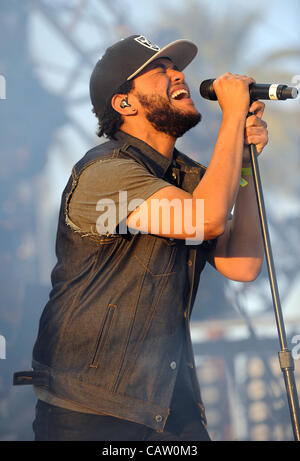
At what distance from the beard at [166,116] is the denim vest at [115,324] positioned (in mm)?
174

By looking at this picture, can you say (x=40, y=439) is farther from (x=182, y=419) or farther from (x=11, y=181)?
(x=11, y=181)

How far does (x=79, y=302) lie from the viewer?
1.49 m

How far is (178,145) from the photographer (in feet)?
14.2

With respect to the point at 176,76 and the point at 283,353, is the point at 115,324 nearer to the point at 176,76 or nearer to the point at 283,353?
the point at 283,353

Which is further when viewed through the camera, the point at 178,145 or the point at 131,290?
the point at 178,145

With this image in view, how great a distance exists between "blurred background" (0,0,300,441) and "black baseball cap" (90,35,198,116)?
1968 mm

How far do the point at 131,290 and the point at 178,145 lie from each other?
297 cm

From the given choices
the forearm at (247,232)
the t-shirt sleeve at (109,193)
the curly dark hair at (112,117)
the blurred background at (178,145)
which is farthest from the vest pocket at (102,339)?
the blurred background at (178,145)

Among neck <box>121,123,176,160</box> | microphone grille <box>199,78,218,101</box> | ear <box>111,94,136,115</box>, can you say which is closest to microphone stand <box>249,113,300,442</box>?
microphone grille <box>199,78,218,101</box>

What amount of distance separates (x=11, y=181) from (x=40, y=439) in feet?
8.21

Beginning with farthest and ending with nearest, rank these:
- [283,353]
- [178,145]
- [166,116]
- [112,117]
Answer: [178,145]
[112,117]
[166,116]
[283,353]

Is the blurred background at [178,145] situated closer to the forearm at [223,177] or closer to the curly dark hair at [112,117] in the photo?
the curly dark hair at [112,117]

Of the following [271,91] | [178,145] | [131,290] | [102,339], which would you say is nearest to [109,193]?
[131,290]

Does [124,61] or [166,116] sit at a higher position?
[124,61]
